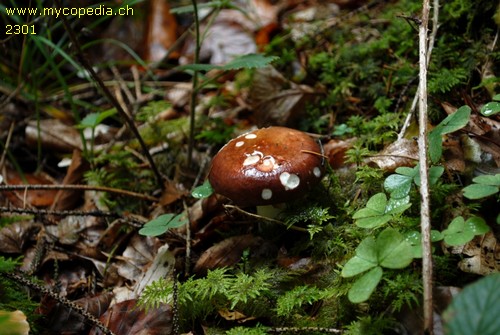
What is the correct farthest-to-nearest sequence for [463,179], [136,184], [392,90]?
[136,184] < [392,90] < [463,179]

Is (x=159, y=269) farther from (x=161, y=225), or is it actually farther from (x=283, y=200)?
(x=283, y=200)

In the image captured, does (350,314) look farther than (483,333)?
Yes

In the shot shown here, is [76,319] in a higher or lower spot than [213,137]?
lower

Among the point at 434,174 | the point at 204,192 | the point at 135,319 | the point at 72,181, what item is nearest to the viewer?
the point at 434,174

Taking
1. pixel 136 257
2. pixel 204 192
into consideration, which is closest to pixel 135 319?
pixel 136 257

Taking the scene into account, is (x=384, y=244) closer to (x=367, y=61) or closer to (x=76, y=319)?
(x=76, y=319)

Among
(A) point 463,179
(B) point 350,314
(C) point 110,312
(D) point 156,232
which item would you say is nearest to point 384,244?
(B) point 350,314

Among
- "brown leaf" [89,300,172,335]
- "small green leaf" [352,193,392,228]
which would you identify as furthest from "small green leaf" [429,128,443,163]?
"brown leaf" [89,300,172,335]
